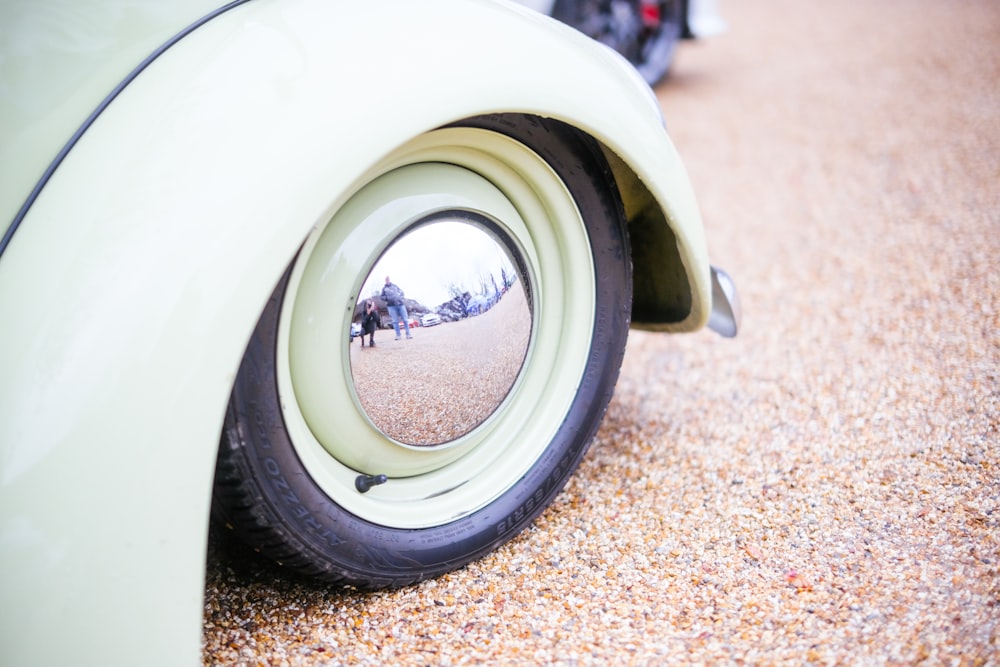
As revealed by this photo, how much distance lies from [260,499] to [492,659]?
0.54 meters

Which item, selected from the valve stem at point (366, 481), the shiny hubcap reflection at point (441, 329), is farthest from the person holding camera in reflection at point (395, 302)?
the valve stem at point (366, 481)

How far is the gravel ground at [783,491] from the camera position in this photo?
4.92ft

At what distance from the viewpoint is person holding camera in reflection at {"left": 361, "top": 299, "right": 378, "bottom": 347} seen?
4.66ft

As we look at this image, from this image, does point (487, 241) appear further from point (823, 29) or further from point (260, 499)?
point (823, 29)

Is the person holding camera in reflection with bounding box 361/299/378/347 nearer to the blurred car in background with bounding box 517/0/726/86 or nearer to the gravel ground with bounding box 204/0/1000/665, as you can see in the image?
the gravel ground with bounding box 204/0/1000/665

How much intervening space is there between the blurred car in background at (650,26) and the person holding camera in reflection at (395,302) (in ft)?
13.4

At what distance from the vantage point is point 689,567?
5.56 ft

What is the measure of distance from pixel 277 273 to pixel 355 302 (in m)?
0.26

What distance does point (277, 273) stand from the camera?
1157 millimetres

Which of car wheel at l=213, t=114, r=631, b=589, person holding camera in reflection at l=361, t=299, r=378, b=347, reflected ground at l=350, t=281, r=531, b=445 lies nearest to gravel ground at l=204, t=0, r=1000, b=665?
car wheel at l=213, t=114, r=631, b=589

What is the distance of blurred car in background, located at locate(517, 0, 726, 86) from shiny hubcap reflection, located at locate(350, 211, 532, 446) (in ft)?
12.8

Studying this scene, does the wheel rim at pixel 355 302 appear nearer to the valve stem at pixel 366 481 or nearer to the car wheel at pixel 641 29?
the valve stem at pixel 366 481

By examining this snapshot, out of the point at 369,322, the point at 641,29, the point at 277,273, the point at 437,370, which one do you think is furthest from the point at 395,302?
the point at 641,29

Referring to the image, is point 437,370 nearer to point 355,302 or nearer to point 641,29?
point 355,302
